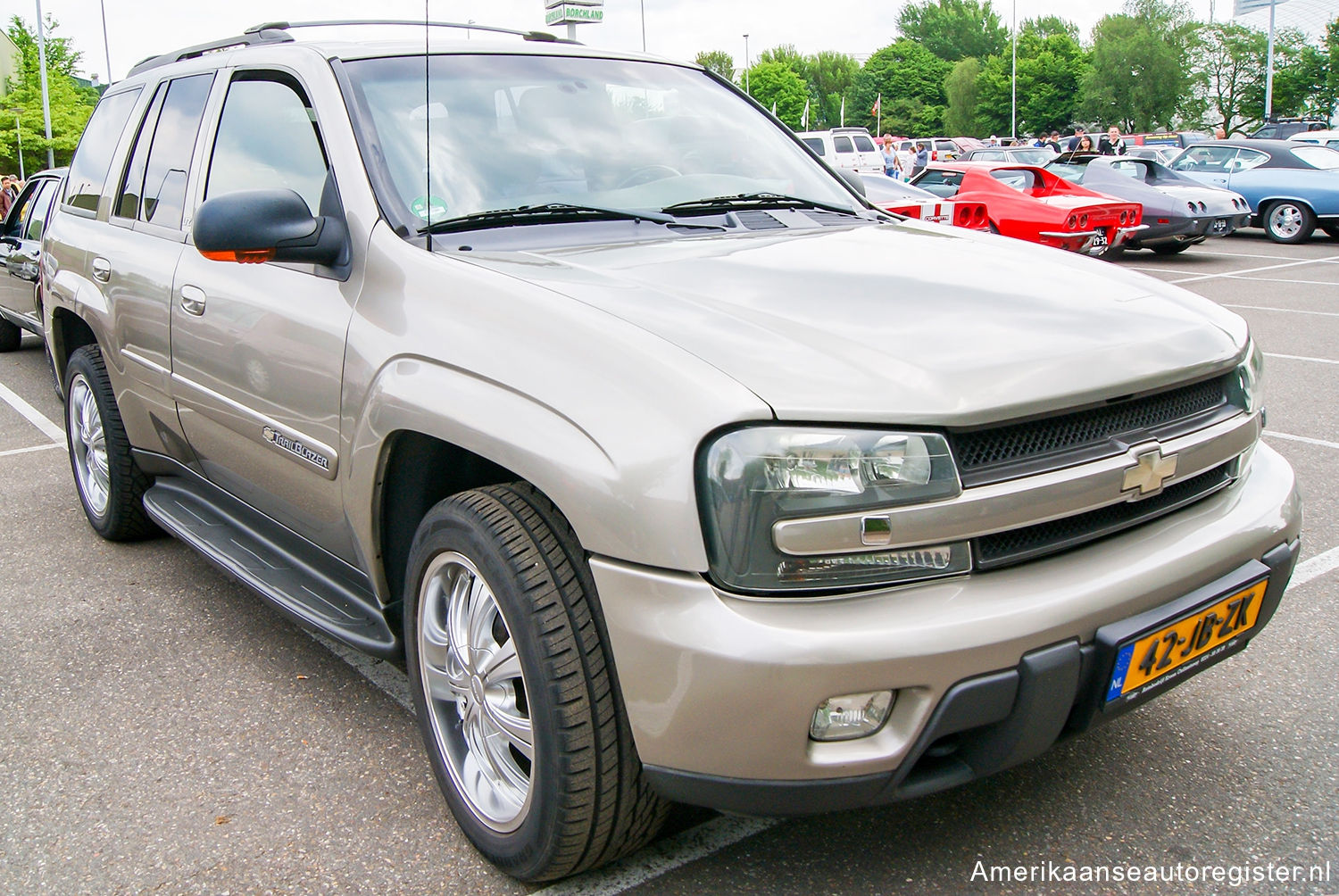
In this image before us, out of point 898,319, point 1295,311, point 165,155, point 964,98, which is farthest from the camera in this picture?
point 964,98

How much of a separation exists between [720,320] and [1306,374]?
665cm

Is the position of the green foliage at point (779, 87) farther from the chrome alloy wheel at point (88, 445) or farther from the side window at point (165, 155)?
the side window at point (165, 155)

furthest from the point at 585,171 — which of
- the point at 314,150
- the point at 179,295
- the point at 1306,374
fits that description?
the point at 1306,374

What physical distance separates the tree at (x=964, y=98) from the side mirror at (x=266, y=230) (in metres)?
101

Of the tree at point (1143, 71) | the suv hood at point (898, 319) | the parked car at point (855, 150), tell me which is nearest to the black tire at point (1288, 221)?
the parked car at point (855, 150)

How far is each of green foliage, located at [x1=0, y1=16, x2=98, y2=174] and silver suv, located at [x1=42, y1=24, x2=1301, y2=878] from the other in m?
37.2

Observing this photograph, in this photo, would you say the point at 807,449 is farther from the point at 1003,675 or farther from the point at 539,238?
the point at 539,238

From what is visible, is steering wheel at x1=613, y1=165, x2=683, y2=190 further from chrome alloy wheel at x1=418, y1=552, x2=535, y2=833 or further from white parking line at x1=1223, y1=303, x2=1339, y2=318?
white parking line at x1=1223, y1=303, x2=1339, y2=318

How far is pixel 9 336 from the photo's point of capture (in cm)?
967

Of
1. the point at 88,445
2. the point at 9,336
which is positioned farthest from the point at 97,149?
the point at 9,336

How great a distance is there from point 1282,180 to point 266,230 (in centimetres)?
1785

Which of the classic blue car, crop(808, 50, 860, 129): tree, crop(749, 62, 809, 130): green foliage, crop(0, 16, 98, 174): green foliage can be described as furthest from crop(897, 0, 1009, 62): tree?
the classic blue car

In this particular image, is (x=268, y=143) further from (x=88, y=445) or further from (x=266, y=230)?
(x=88, y=445)

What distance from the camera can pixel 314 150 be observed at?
2.83 meters
